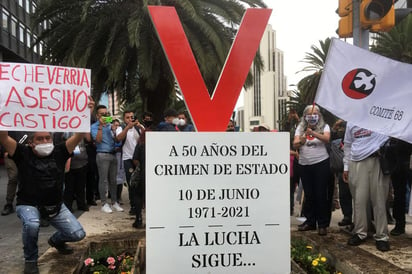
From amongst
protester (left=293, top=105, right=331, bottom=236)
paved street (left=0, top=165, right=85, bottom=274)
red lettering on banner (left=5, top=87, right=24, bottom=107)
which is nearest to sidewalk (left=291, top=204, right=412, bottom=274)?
protester (left=293, top=105, right=331, bottom=236)

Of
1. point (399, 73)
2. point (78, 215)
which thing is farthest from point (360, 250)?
point (78, 215)

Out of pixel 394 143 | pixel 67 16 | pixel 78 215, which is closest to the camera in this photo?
pixel 394 143

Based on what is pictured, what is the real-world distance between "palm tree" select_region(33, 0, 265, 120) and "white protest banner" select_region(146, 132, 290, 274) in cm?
641

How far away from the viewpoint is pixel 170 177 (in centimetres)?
298

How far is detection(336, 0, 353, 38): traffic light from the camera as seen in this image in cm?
553

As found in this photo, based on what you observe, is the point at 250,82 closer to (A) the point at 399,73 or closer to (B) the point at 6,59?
(A) the point at 399,73

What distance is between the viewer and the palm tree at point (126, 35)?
31.0 ft

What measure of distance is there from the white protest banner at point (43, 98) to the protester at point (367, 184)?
2.97 m

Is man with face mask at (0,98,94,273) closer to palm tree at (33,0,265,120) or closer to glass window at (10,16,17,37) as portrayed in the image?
palm tree at (33,0,265,120)

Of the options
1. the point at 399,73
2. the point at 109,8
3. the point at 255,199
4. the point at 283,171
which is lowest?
the point at 255,199

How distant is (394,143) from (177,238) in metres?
3.09

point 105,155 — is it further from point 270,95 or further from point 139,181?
point 270,95

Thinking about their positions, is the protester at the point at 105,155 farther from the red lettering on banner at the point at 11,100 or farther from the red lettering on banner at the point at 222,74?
the red lettering on banner at the point at 222,74

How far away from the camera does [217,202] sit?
120 inches
